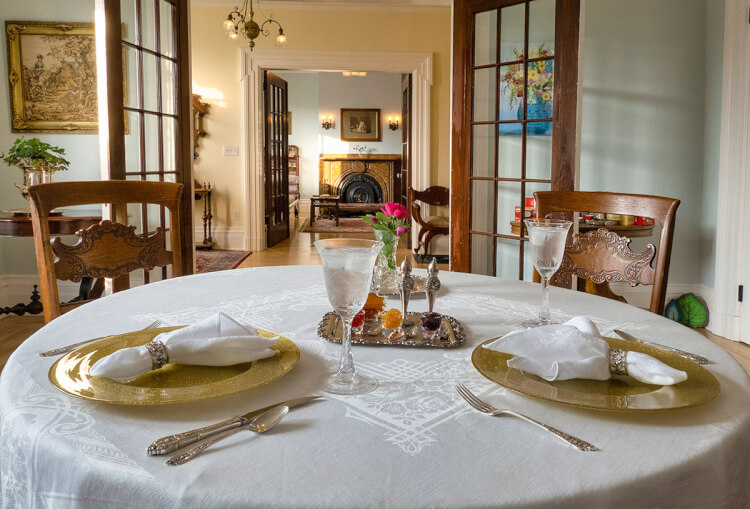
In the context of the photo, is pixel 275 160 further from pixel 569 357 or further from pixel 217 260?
pixel 569 357

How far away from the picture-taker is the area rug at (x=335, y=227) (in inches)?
365

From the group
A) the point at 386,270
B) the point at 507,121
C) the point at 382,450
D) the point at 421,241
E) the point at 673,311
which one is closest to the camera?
the point at 382,450

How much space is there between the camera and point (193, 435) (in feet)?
2.11

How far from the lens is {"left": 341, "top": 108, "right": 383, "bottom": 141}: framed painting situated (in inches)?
496

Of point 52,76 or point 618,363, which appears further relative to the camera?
point 52,76

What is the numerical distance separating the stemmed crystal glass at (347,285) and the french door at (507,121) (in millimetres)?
2666

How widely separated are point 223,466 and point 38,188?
3.95 ft

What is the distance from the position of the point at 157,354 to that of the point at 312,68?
6.16 metres

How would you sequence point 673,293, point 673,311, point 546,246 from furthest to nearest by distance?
point 673,293
point 673,311
point 546,246

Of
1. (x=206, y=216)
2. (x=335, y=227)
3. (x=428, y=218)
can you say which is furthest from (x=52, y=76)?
(x=335, y=227)

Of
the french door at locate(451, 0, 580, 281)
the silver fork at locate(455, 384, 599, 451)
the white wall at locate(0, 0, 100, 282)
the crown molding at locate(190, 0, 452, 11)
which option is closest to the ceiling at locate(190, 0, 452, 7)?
the crown molding at locate(190, 0, 452, 11)

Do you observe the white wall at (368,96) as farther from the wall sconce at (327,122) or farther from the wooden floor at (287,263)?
the wooden floor at (287,263)

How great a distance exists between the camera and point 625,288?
4223mm

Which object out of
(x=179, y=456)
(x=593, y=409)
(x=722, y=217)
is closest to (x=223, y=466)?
(x=179, y=456)
